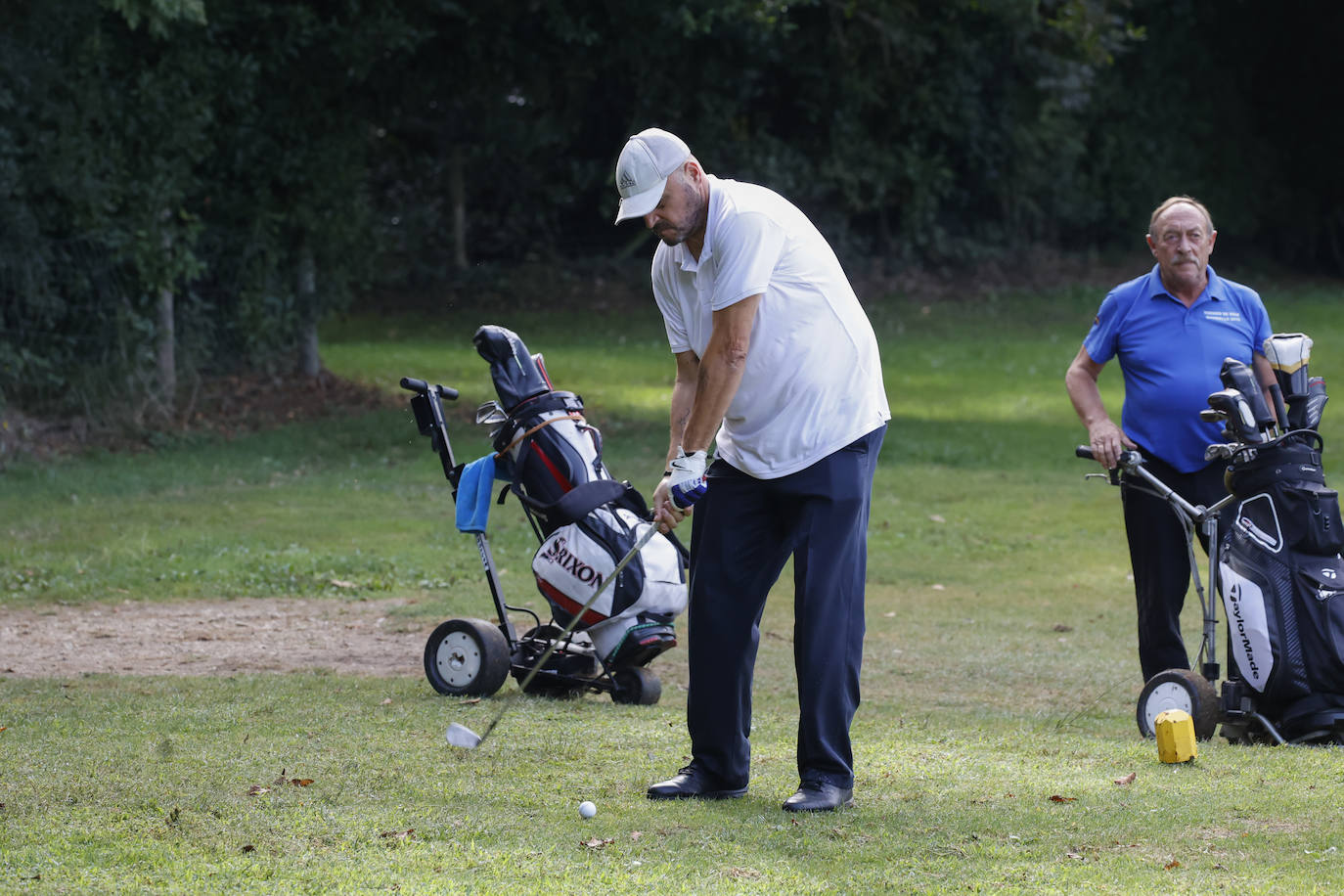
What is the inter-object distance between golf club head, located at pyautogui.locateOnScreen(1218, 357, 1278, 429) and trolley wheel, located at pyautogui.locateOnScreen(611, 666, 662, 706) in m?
2.55

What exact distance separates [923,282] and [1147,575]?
70.8 ft

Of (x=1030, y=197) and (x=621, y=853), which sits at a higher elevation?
(x=1030, y=197)

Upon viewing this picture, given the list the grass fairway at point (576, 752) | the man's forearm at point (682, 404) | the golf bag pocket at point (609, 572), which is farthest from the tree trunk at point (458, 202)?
the man's forearm at point (682, 404)

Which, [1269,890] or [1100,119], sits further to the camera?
[1100,119]

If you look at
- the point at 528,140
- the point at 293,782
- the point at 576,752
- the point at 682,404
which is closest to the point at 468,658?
the point at 576,752

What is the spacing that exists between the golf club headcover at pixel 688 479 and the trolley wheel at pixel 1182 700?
2.16 meters

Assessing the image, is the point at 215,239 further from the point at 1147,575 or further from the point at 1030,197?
the point at 1030,197

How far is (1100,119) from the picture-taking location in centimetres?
2953

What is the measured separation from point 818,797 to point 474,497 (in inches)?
98.2

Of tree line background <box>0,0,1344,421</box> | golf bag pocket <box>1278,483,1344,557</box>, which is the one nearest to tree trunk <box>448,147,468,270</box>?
tree line background <box>0,0,1344,421</box>

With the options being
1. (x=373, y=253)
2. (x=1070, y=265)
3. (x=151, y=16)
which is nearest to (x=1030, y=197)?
(x=1070, y=265)

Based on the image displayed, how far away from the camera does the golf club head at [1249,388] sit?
19.5 feet

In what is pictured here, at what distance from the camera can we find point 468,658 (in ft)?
21.7

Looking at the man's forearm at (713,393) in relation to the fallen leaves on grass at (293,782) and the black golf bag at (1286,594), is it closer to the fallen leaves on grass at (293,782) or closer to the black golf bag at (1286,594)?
the fallen leaves on grass at (293,782)
